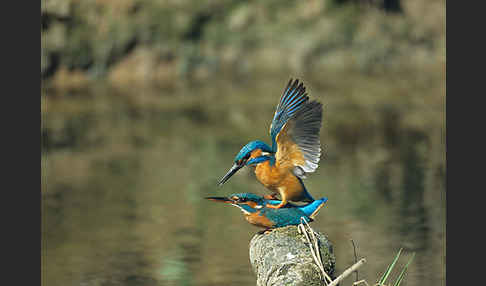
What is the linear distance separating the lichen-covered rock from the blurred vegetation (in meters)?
9.23

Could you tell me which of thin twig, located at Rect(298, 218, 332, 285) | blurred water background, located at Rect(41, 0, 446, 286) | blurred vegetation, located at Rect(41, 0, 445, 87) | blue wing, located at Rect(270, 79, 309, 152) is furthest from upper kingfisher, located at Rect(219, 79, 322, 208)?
blurred vegetation, located at Rect(41, 0, 445, 87)

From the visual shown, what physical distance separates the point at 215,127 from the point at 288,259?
6.84m

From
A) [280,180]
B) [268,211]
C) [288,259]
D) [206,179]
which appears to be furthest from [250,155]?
[206,179]

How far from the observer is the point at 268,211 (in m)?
4.80

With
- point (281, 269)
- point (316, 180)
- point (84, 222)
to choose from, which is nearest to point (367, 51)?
point (316, 180)

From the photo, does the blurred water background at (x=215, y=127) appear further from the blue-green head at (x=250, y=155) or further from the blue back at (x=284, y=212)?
the blue-green head at (x=250, y=155)

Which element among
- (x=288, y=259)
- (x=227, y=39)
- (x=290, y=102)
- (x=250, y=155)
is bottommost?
(x=288, y=259)

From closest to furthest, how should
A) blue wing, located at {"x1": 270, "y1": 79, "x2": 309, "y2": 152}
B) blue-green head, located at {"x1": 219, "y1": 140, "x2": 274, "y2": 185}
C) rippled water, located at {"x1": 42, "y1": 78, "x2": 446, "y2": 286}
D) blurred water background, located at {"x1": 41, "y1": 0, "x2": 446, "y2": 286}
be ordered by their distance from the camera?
blue-green head, located at {"x1": 219, "y1": 140, "x2": 274, "y2": 185}, blue wing, located at {"x1": 270, "y1": 79, "x2": 309, "y2": 152}, rippled water, located at {"x1": 42, "y1": 78, "x2": 446, "y2": 286}, blurred water background, located at {"x1": 41, "y1": 0, "x2": 446, "y2": 286}

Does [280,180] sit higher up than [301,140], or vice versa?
[301,140]

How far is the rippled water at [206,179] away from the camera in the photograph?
22.2 feet

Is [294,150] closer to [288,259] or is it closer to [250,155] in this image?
[250,155]

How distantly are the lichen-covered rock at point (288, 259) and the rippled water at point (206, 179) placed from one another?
1.37 metres

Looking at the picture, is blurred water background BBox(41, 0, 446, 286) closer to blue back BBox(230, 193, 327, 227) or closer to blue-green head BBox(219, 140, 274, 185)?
blue back BBox(230, 193, 327, 227)

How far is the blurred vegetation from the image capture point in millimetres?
14102
